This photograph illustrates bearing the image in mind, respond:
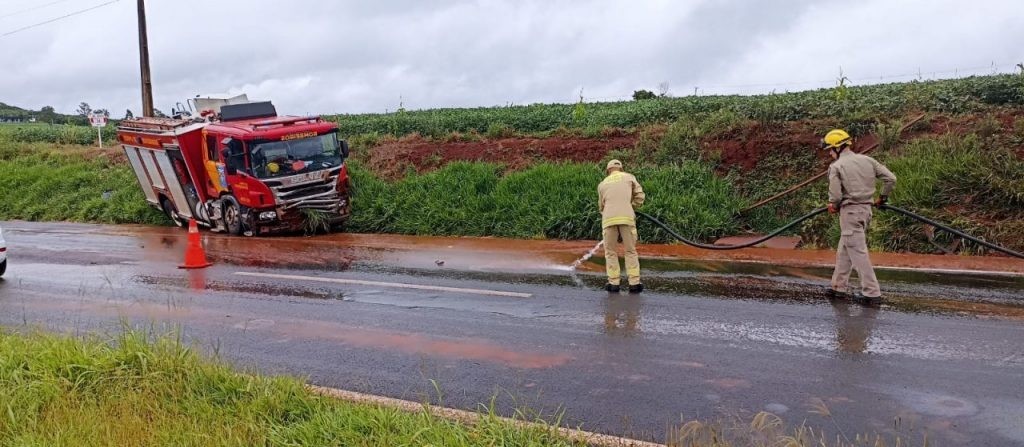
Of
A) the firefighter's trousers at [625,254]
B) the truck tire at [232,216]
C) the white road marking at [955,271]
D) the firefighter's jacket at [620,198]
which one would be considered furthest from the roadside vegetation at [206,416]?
the truck tire at [232,216]

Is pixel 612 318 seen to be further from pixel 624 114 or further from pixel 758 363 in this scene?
pixel 624 114

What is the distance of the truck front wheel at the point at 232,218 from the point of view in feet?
53.5

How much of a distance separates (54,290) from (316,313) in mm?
4355

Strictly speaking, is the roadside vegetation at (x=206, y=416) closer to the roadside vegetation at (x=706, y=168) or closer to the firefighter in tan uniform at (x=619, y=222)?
the firefighter in tan uniform at (x=619, y=222)

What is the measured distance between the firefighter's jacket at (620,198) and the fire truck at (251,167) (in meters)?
8.58

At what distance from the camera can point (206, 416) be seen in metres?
4.80

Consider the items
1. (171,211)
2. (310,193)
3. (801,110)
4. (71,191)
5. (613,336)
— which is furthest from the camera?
(71,191)

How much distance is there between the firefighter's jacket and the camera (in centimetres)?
916

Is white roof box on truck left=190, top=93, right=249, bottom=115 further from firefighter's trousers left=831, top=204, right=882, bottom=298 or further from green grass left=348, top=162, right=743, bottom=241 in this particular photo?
firefighter's trousers left=831, top=204, right=882, bottom=298

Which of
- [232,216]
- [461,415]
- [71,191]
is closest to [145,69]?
[71,191]

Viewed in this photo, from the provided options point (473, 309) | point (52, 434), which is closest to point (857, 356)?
point (473, 309)

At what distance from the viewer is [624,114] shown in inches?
836

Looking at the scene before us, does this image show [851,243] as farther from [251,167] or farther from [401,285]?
[251,167]

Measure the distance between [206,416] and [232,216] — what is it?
41.1 ft
